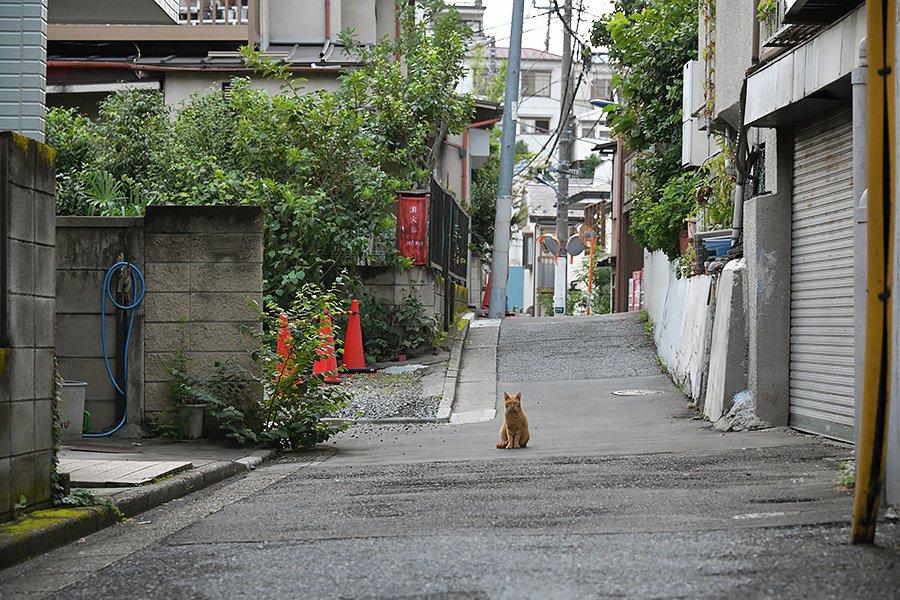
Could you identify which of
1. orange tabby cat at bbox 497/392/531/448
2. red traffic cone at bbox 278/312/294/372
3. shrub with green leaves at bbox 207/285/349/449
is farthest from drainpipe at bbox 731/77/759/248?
red traffic cone at bbox 278/312/294/372

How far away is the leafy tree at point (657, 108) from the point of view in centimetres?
1581

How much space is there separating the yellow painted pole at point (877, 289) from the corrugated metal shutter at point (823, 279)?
4.37m

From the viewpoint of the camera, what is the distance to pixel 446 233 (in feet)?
64.7

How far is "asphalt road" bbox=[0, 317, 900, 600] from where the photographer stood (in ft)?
11.8

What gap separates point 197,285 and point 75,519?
4.24 m

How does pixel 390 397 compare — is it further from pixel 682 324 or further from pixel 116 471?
pixel 116 471

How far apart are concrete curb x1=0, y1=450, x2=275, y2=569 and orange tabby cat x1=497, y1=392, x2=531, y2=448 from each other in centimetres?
285

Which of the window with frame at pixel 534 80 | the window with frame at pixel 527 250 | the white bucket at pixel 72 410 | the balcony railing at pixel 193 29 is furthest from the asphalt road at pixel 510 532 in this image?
the window with frame at pixel 534 80

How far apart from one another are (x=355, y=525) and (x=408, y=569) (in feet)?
3.97

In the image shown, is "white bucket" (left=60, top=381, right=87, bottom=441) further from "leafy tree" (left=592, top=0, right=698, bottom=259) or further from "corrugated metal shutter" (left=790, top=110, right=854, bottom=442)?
"leafy tree" (left=592, top=0, right=698, bottom=259)

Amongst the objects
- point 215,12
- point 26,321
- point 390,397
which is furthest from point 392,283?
point 26,321

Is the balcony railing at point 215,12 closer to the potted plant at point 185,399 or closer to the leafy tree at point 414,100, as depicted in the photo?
the leafy tree at point 414,100

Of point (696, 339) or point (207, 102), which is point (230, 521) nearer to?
point (696, 339)

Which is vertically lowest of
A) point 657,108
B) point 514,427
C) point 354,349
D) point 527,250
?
point 514,427
